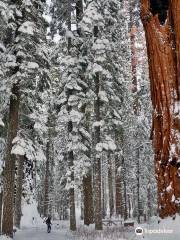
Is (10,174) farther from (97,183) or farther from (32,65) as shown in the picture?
(97,183)

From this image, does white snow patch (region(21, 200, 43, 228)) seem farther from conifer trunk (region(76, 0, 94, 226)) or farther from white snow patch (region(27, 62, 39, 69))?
white snow patch (region(27, 62, 39, 69))

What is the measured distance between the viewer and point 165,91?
405 cm

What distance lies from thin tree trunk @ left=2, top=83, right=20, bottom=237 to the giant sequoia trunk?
13.6 metres

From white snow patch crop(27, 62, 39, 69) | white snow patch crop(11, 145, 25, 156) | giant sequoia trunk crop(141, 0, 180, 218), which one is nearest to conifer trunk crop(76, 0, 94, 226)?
white snow patch crop(27, 62, 39, 69)

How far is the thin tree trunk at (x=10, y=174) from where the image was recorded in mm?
16953

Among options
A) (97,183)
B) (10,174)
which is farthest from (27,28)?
(97,183)

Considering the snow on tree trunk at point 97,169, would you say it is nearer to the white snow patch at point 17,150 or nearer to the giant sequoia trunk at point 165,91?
the white snow patch at point 17,150

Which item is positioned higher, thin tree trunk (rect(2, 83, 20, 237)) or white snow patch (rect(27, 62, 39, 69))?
white snow patch (rect(27, 62, 39, 69))

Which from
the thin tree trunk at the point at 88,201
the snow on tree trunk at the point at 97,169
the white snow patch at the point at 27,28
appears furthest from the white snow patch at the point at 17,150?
the thin tree trunk at the point at 88,201

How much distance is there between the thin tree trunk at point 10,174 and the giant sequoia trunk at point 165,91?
1362cm

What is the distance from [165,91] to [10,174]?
14.1 m

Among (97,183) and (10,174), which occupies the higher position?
(10,174)

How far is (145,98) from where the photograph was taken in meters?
32.5

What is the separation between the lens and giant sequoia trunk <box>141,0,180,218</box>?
384cm
